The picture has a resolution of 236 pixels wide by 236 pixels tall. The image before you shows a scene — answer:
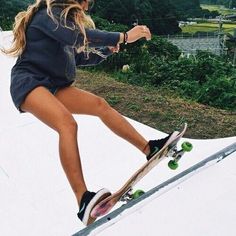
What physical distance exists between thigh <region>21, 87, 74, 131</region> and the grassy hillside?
7.03 ft

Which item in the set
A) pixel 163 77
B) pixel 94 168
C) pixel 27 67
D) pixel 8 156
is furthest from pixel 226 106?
pixel 27 67

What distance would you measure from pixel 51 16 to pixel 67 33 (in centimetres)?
13

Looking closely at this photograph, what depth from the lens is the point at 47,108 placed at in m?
2.26

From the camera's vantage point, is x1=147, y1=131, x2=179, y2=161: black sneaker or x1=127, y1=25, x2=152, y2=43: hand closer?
x1=127, y1=25, x2=152, y2=43: hand

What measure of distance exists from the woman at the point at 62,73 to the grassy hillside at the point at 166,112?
179 cm

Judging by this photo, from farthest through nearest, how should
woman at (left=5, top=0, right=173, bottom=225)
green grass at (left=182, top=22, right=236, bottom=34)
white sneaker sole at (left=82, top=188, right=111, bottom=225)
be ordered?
green grass at (left=182, top=22, right=236, bottom=34)
woman at (left=5, top=0, right=173, bottom=225)
white sneaker sole at (left=82, top=188, right=111, bottom=225)

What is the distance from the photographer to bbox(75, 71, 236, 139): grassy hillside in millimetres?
4289

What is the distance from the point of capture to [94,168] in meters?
3.29

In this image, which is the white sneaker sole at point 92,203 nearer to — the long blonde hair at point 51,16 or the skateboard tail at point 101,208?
the skateboard tail at point 101,208

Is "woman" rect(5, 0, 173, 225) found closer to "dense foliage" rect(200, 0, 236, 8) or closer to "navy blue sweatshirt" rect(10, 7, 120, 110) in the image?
"navy blue sweatshirt" rect(10, 7, 120, 110)

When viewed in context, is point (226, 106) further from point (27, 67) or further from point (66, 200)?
point (27, 67)

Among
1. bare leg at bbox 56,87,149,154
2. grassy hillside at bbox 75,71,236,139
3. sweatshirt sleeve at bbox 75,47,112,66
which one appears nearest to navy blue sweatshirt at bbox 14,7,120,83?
bare leg at bbox 56,87,149,154

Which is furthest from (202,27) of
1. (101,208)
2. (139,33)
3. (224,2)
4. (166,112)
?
(101,208)

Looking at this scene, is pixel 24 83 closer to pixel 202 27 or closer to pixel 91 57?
pixel 91 57
